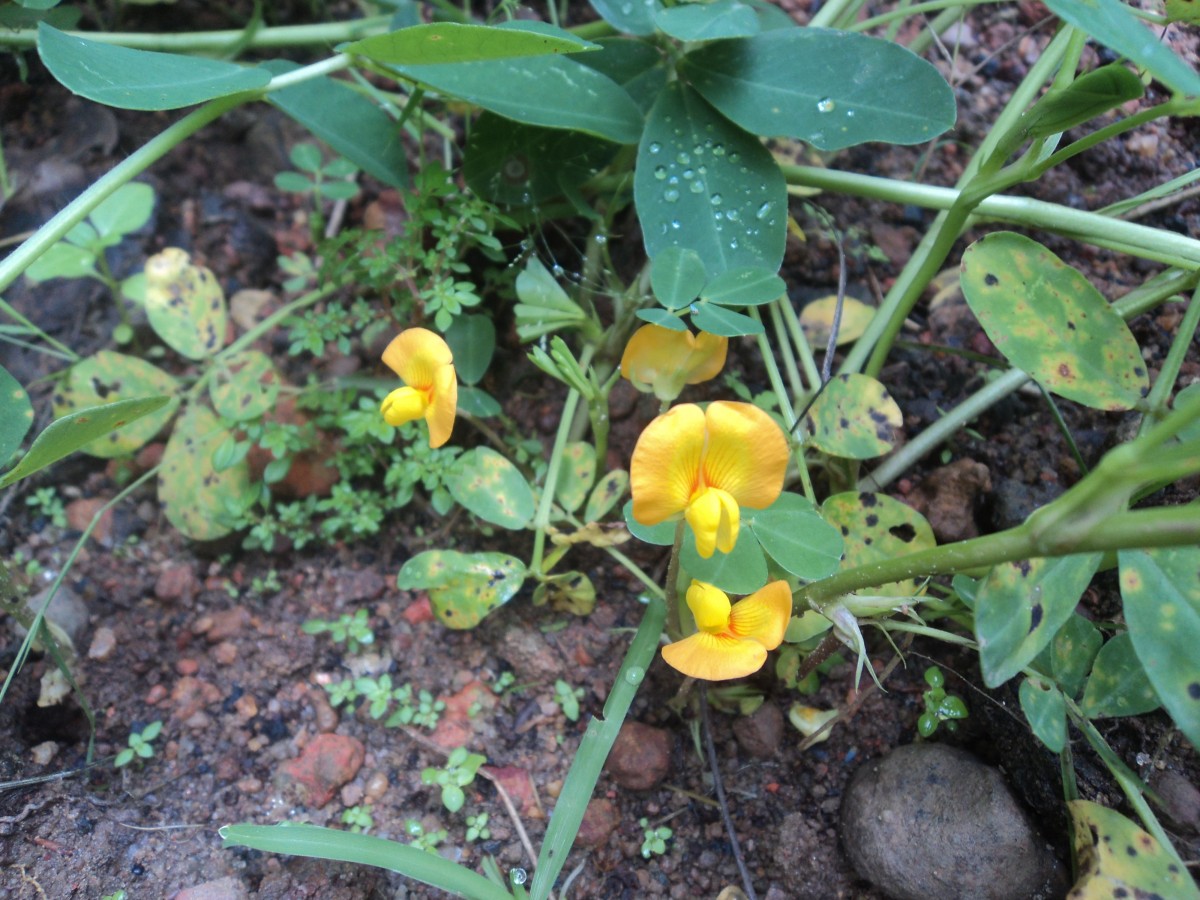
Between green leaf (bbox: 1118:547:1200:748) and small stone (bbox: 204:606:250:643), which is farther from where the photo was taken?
small stone (bbox: 204:606:250:643)

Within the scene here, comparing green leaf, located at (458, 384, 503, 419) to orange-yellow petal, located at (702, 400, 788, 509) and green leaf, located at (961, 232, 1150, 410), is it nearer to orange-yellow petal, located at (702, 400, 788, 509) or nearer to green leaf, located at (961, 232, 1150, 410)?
orange-yellow petal, located at (702, 400, 788, 509)

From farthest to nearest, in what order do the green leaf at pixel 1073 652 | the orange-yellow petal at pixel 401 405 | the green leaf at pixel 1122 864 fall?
the orange-yellow petal at pixel 401 405 < the green leaf at pixel 1073 652 < the green leaf at pixel 1122 864

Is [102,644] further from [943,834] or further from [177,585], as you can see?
[943,834]

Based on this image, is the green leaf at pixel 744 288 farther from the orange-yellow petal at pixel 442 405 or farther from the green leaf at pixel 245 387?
the green leaf at pixel 245 387

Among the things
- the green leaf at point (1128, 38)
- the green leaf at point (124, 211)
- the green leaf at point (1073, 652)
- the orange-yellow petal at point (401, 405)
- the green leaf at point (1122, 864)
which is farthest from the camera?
the green leaf at point (124, 211)

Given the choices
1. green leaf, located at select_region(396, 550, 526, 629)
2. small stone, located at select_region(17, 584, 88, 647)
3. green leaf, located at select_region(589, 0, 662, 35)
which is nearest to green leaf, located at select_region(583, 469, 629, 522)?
green leaf, located at select_region(396, 550, 526, 629)

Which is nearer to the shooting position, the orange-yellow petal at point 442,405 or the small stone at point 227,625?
the orange-yellow petal at point 442,405

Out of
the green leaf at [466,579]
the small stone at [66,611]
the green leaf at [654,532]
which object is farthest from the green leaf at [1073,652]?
the small stone at [66,611]

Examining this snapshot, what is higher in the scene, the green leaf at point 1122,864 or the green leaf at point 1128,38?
the green leaf at point 1128,38
